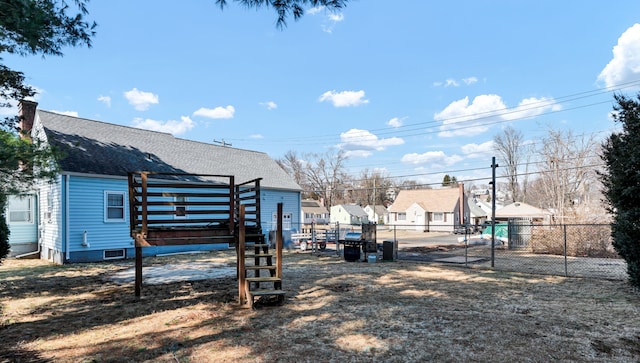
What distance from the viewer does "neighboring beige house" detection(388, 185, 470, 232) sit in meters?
42.1

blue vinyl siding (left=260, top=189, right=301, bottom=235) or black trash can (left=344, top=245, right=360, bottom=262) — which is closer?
black trash can (left=344, top=245, right=360, bottom=262)

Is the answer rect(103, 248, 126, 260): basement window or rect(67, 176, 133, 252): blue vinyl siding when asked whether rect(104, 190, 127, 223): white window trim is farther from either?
rect(103, 248, 126, 260): basement window

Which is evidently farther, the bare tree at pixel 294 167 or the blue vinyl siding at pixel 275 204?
the bare tree at pixel 294 167

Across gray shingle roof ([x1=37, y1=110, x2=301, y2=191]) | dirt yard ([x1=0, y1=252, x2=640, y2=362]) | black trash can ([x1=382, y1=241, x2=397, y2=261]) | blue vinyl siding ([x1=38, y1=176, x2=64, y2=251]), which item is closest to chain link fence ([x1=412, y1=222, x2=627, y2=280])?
black trash can ([x1=382, y1=241, x2=397, y2=261])

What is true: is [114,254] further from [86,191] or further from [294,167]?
[294,167]

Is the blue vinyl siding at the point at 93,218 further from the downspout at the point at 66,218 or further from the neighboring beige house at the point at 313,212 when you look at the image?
the neighboring beige house at the point at 313,212

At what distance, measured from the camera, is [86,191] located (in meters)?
14.0

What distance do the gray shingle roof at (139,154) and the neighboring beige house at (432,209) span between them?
24.6 metres

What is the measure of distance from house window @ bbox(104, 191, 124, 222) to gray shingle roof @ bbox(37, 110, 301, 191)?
0.92 metres

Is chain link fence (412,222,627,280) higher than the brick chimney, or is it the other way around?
the brick chimney

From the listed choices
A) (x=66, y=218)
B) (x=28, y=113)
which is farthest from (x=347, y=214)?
(x=66, y=218)

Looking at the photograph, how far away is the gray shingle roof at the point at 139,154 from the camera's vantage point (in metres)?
14.6

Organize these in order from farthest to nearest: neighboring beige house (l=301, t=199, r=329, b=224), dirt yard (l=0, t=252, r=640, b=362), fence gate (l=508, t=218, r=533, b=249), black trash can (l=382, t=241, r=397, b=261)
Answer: neighboring beige house (l=301, t=199, r=329, b=224), fence gate (l=508, t=218, r=533, b=249), black trash can (l=382, t=241, r=397, b=261), dirt yard (l=0, t=252, r=640, b=362)

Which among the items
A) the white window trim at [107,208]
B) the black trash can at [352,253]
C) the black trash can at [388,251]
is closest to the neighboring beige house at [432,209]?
the black trash can at [388,251]
